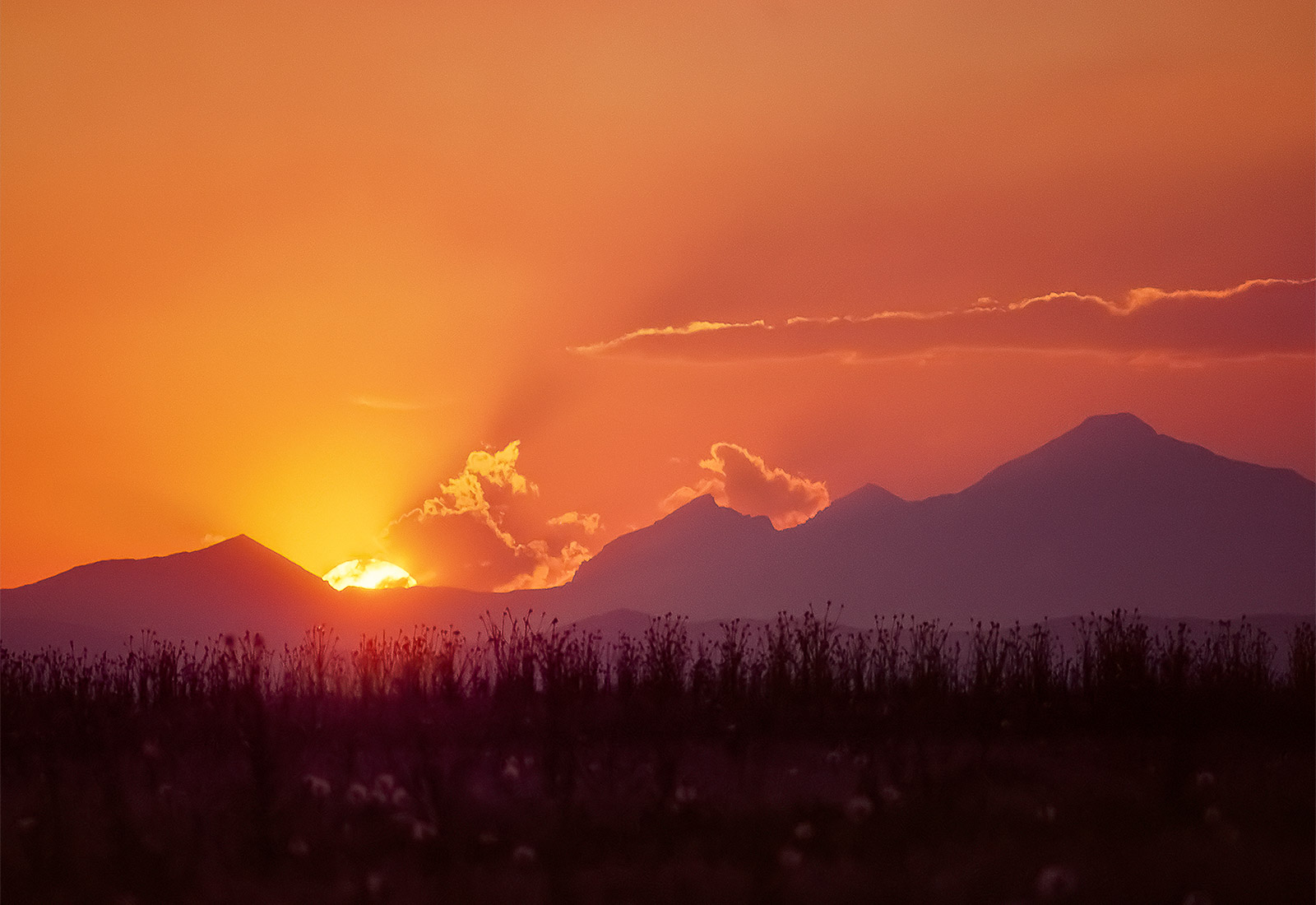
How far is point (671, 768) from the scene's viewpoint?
23.7ft

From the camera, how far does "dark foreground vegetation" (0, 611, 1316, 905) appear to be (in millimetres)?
5848

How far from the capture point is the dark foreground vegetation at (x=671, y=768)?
5.85 m

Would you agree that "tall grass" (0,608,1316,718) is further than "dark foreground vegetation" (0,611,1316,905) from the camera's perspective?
Yes

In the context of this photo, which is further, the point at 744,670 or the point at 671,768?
the point at 744,670

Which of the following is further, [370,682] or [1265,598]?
[1265,598]

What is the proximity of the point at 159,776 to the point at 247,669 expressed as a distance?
294 centimetres

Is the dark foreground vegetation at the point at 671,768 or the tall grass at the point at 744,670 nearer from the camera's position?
the dark foreground vegetation at the point at 671,768

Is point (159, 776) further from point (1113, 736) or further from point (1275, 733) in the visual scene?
point (1275, 733)

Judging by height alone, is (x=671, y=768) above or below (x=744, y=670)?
below

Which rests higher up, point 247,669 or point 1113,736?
point 247,669

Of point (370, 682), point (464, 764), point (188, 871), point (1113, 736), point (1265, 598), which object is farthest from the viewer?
point (1265, 598)

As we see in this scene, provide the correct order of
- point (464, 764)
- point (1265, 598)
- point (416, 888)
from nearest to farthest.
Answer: point (416, 888) < point (464, 764) < point (1265, 598)

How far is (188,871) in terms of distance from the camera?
6.05m

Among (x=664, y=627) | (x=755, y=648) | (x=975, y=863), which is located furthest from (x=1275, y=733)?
(x=975, y=863)
